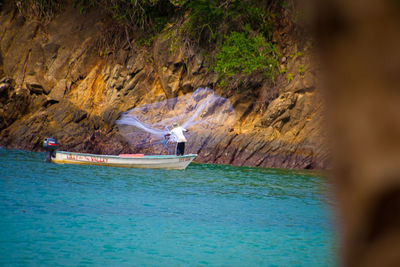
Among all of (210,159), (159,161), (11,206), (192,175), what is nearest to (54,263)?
(11,206)

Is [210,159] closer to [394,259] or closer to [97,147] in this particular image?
[97,147]

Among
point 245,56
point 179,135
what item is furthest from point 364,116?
point 245,56

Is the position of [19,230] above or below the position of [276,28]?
below

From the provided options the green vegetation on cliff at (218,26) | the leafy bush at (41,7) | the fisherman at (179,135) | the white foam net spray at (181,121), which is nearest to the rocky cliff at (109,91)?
the white foam net spray at (181,121)

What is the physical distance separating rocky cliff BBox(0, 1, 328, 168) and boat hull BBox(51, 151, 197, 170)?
4.32 m

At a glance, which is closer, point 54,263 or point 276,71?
point 54,263

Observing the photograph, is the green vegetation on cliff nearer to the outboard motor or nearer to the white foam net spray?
the white foam net spray

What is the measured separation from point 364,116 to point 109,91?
30.2 meters

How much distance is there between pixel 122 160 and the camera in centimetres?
2048

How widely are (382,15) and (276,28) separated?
29040mm

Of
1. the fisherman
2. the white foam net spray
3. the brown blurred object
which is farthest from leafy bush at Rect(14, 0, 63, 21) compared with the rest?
the brown blurred object

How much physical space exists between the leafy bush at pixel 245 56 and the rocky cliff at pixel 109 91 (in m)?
0.82

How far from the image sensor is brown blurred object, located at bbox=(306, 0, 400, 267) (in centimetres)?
51

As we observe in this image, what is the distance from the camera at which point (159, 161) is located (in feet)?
67.1
